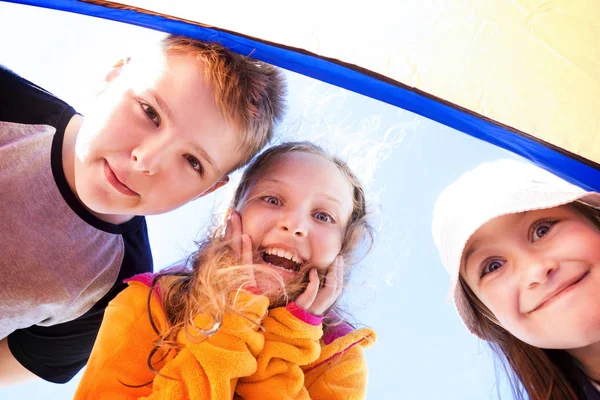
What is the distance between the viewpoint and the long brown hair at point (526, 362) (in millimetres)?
1021

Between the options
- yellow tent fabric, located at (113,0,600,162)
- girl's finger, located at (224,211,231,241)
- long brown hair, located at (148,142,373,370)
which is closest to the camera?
yellow tent fabric, located at (113,0,600,162)

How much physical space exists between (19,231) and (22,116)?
0.77ft

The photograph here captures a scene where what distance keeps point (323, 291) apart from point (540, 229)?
0.38 metres

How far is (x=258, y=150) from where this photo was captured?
1116 millimetres

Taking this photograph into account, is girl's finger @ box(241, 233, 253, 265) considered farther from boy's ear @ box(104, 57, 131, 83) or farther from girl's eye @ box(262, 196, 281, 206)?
boy's ear @ box(104, 57, 131, 83)

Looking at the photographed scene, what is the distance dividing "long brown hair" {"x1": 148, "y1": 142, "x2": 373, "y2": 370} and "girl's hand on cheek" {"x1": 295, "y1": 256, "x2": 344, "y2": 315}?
0.04 meters

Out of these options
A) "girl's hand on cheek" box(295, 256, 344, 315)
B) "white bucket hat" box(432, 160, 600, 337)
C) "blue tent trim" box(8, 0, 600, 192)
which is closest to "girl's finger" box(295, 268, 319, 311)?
"girl's hand on cheek" box(295, 256, 344, 315)

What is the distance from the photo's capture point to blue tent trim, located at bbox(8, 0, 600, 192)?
2.41 feet

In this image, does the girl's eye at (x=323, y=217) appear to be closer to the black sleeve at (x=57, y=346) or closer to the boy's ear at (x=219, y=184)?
the boy's ear at (x=219, y=184)

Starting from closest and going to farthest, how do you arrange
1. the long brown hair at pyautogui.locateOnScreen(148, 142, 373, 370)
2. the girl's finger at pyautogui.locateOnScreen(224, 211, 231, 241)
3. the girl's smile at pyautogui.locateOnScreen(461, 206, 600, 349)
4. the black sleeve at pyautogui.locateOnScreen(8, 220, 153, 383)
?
1. the girl's smile at pyautogui.locateOnScreen(461, 206, 600, 349)
2. the long brown hair at pyautogui.locateOnScreen(148, 142, 373, 370)
3. the girl's finger at pyautogui.locateOnScreen(224, 211, 231, 241)
4. the black sleeve at pyautogui.locateOnScreen(8, 220, 153, 383)

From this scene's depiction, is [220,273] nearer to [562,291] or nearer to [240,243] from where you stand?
[240,243]

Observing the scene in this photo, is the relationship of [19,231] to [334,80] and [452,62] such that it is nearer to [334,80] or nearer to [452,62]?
[334,80]

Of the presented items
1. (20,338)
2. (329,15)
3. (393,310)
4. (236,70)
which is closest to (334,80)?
(329,15)

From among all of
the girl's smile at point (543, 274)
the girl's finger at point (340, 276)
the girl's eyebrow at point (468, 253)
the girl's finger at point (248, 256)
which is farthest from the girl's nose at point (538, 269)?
the girl's finger at point (248, 256)
